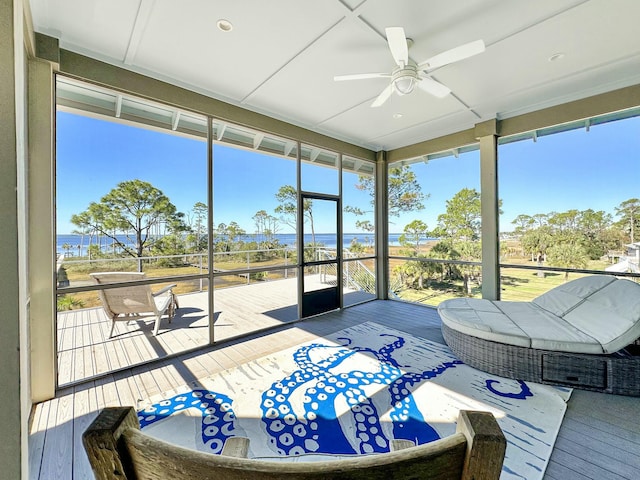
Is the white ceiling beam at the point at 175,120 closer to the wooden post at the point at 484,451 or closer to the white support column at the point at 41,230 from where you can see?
the white support column at the point at 41,230

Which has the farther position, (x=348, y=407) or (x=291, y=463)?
(x=348, y=407)

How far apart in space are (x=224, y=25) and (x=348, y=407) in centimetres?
343

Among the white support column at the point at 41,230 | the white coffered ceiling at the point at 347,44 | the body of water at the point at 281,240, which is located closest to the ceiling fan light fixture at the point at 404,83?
the white coffered ceiling at the point at 347,44

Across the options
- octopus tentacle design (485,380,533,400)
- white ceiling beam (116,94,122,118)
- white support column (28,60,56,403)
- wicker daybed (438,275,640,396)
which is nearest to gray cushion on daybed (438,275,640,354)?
wicker daybed (438,275,640,396)

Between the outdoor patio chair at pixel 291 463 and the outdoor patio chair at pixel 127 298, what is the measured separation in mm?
3198

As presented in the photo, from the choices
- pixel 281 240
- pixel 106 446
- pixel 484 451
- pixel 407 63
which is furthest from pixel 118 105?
pixel 484 451

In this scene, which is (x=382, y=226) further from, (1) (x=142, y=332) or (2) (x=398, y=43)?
(1) (x=142, y=332)

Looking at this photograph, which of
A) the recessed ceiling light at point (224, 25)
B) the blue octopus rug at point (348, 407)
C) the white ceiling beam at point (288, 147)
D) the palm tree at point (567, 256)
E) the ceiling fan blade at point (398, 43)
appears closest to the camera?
the blue octopus rug at point (348, 407)

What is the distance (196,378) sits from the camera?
2.80 meters

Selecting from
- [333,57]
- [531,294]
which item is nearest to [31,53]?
[333,57]

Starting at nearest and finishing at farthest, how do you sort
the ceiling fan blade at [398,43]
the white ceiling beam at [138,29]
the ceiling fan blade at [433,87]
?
the ceiling fan blade at [398,43]
the white ceiling beam at [138,29]
the ceiling fan blade at [433,87]

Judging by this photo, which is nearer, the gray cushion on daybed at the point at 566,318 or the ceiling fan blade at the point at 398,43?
the ceiling fan blade at the point at 398,43

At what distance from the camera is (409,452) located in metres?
0.46

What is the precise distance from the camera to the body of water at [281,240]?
277 centimetres
